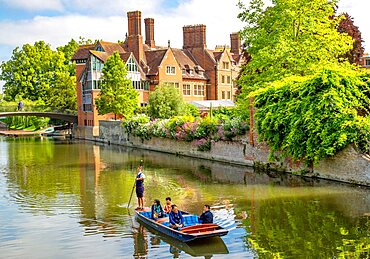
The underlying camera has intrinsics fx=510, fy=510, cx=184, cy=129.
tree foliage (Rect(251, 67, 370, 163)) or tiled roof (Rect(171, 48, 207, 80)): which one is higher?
tiled roof (Rect(171, 48, 207, 80))

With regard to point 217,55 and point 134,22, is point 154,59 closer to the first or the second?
point 134,22

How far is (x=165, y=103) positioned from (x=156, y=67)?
1199 centimetres

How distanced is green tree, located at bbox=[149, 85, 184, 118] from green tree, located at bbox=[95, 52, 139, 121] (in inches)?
138

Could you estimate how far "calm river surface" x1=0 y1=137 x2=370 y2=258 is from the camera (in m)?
13.6

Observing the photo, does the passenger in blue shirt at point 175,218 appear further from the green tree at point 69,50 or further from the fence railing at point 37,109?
the green tree at point 69,50

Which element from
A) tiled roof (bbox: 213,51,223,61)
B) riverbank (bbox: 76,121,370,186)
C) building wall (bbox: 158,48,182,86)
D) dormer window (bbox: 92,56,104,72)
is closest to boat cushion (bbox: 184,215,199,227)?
riverbank (bbox: 76,121,370,186)

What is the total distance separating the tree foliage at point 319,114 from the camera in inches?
879

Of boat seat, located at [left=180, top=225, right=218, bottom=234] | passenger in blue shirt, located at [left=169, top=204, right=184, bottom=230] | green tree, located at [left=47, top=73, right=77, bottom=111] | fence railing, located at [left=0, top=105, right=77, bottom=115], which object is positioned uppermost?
green tree, located at [left=47, top=73, right=77, bottom=111]

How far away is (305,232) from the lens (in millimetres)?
14875

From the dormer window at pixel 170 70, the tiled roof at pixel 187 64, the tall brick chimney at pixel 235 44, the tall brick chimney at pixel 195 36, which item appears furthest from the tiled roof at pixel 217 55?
the tall brick chimney at pixel 235 44

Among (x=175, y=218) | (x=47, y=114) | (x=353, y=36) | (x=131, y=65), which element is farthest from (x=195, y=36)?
(x=175, y=218)

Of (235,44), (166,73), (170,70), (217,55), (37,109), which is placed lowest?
(37,109)

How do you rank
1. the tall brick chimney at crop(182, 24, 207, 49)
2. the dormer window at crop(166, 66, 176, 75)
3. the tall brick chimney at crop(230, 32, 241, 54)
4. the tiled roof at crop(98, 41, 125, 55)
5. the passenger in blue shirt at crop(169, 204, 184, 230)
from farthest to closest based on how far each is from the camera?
the tall brick chimney at crop(230, 32, 241, 54) < the tall brick chimney at crop(182, 24, 207, 49) < the dormer window at crop(166, 66, 176, 75) < the tiled roof at crop(98, 41, 125, 55) < the passenger in blue shirt at crop(169, 204, 184, 230)

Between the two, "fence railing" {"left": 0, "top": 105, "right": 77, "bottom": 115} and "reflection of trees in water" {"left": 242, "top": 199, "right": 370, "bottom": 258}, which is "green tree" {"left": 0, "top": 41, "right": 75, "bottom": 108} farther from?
"reflection of trees in water" {"left": 242, "top": 199, "right": 370, "bottom": 258}
